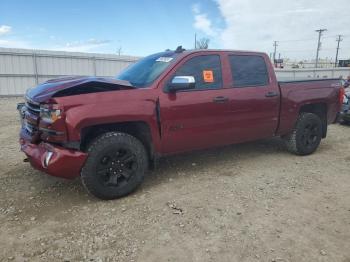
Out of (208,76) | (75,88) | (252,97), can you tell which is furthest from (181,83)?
(252,97)

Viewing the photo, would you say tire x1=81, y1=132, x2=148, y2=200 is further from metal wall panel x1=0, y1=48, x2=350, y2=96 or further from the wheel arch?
metal wall panel x1=0, y1=48, x2=350, y2=96

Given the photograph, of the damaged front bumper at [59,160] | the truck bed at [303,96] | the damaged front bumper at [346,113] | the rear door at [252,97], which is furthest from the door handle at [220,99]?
the damaged front bumper at [346,113]

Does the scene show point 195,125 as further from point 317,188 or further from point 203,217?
point 317,188

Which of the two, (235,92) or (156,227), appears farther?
(235,92)

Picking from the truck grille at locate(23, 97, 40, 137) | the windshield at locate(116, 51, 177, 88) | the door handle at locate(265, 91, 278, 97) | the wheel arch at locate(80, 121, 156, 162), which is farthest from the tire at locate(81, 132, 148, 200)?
the door handle at locate(265, 91, 278, 97)

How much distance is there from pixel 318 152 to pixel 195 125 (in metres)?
3.11

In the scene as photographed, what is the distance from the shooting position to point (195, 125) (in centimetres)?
458

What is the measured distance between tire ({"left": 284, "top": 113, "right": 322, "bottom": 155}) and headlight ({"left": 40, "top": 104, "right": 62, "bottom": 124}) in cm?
407

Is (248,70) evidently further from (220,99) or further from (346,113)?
(346,113)

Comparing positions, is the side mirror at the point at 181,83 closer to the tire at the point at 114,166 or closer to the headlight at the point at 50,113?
the tire at the point at 114,166

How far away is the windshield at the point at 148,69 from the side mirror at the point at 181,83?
29cm

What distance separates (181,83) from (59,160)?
1.71 m

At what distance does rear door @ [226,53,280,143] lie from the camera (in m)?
5.01

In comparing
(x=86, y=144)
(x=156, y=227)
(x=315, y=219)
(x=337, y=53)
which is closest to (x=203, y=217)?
(x=156, y=227)
